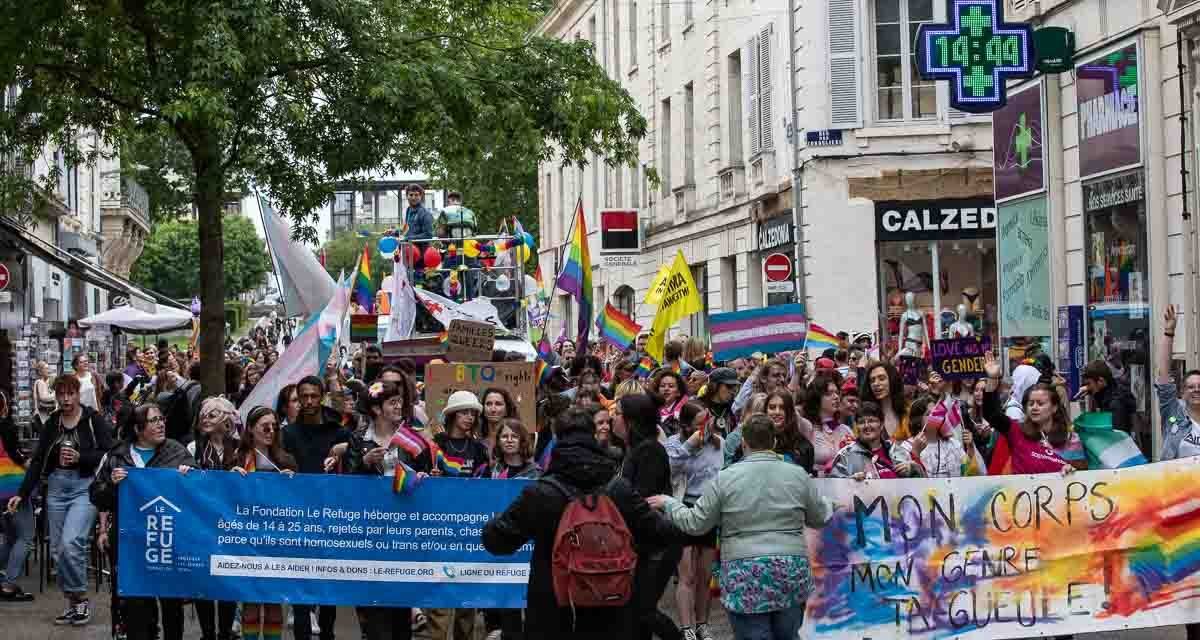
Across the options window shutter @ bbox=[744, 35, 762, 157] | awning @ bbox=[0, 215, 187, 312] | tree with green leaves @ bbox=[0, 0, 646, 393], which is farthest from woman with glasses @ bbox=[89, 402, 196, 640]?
window shutter @ bbox=[744, 35, 762, 157]

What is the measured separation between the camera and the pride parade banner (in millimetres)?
9773

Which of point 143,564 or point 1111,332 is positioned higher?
point 1111,332

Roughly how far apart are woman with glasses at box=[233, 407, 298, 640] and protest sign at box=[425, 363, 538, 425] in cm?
396

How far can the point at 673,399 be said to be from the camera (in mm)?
12531

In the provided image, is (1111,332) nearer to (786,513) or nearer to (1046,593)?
(1046,593)

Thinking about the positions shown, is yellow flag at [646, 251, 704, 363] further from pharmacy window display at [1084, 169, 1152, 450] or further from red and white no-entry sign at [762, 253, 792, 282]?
red and white no-entry sign at [762, 253, 792, 282]

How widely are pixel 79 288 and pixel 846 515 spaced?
127ft

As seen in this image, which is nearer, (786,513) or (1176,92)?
(786,513)

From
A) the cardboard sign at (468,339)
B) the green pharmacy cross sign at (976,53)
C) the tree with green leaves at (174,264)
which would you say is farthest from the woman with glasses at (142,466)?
the tree with green leaves at (174,264)

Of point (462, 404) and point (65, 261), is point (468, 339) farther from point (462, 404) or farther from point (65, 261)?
point (65, 261)

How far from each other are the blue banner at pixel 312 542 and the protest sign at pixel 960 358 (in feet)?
10.7

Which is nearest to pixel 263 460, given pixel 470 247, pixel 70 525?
pixel 70 525

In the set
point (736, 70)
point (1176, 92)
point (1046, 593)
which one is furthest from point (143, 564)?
point (736, 70)

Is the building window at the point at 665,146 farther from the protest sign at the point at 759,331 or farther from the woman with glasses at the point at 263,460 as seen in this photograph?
the woman with glasses at the point at 263,460
